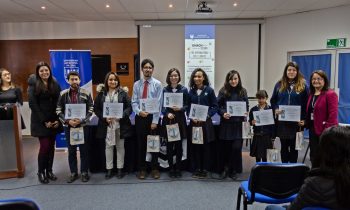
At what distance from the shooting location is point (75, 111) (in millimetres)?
3838

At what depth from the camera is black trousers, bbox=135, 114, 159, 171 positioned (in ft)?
13.0

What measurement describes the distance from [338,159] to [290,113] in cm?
230

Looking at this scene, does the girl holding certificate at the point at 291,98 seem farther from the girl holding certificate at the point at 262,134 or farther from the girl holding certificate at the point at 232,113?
the girl holding certificate at the point at 232,113

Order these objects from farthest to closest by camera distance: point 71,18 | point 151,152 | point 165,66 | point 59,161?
point 165,66
point 71,18
point 59,161
point 151,152

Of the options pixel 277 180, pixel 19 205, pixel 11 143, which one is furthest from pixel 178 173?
pixel 19 205

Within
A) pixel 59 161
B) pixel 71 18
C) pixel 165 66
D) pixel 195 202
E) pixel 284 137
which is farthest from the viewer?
pixel 165 66

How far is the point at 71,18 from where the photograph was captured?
6.85 m

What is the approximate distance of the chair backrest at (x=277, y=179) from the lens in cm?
208

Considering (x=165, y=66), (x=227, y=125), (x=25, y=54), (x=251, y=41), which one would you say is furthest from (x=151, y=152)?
(x=25, y=54)

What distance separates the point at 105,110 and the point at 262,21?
4858mm

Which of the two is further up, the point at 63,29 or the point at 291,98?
the point at 63,29

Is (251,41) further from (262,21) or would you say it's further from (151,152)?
(151,152)

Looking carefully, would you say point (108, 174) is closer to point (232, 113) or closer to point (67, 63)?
point (232, 113)

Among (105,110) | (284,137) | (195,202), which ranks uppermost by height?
(105,110)
